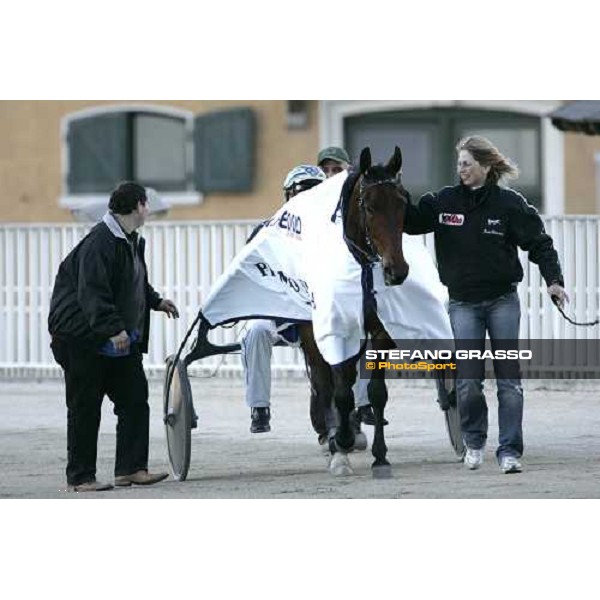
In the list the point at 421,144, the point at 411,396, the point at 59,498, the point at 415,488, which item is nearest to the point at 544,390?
the point at 411,396

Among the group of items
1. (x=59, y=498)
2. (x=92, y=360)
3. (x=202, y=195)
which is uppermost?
(x=202, y=195)

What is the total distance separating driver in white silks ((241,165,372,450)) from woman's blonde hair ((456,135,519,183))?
1.45 meters

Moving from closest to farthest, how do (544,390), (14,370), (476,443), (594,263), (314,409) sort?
(476,443) → (314,409) → (544,390) → (594,263) → (14,370)

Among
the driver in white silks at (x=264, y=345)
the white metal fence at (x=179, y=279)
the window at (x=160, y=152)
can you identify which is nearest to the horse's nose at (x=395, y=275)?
the driver in white silks at (x=264, y=345)

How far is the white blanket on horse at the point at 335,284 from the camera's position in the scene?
9.48m

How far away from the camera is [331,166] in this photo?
1118 centimetres

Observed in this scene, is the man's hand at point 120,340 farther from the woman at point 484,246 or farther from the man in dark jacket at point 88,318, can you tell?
the woman at point 484,246

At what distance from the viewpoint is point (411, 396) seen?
13.8 m

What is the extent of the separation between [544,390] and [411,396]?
3.67ft

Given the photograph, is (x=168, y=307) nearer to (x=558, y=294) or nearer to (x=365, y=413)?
(x=365, y=413)

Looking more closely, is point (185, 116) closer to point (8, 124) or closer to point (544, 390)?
point (8, 124)

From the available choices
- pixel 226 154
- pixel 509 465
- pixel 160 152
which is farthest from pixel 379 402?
pixel 160 152

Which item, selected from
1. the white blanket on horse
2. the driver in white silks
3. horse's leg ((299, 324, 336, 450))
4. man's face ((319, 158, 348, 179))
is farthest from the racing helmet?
horse's leg ((299, 324, 336, 450))

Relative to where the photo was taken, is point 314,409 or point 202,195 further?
point 202,195
